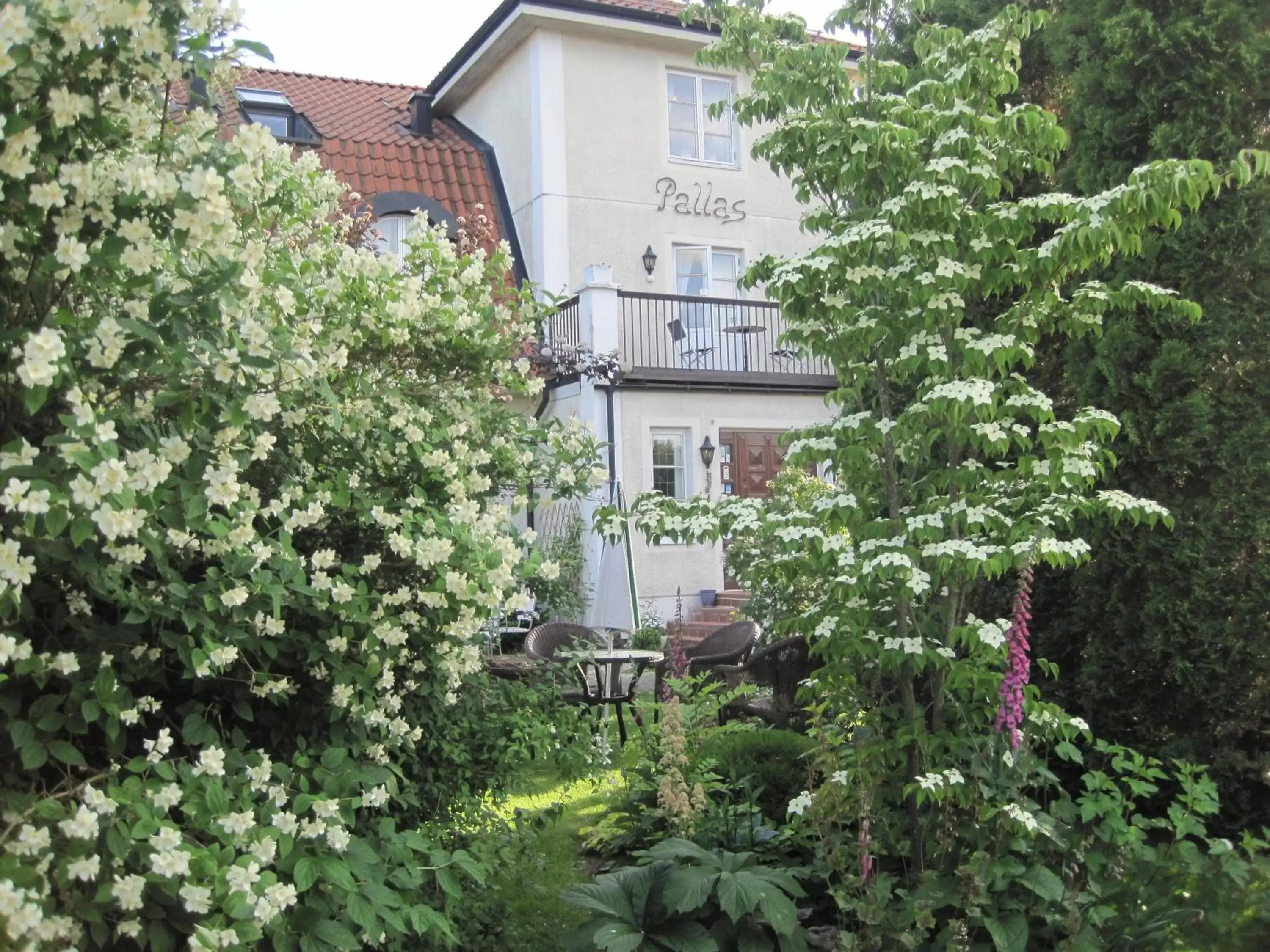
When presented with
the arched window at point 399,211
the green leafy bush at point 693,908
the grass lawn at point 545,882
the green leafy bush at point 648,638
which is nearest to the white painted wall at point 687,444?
the arched window at point 399,211

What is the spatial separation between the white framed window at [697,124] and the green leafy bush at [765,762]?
1214cm

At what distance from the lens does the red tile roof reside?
1505 cm

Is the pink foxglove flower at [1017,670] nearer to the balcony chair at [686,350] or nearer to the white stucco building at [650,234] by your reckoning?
the white stucco building at [650,234]

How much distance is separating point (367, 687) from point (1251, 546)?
144 inches

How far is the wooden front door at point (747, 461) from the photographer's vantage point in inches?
593

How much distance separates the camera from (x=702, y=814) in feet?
14.0

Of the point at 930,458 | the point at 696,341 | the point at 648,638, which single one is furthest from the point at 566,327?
the point at 930,458

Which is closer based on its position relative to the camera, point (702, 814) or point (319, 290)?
point (319, 290)

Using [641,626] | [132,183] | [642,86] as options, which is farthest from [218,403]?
[642,86]

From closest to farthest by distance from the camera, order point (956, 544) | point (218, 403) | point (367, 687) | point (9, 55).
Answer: point (9, 55) → point (218, 403) → point (367, 687) → point (956, 544)

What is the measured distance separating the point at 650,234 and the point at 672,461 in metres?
3.46

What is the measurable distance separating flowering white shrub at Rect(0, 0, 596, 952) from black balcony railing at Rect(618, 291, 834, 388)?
1096cm

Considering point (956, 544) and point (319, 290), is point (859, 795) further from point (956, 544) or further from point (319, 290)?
point (319, 290)

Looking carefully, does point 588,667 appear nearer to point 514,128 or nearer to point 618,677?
point 618,677
